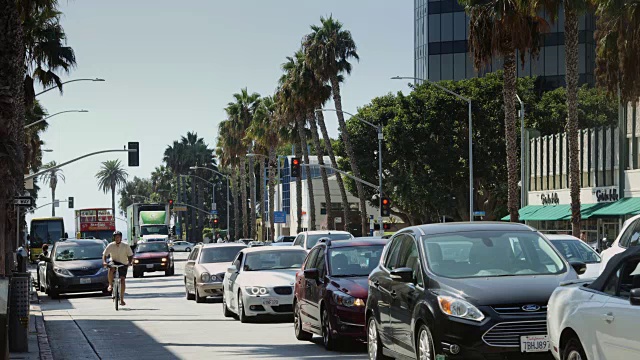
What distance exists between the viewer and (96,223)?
8038 cm

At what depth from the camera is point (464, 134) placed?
76.9 m

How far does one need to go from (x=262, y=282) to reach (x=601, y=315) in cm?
1302

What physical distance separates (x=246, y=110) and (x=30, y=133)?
73.4ft

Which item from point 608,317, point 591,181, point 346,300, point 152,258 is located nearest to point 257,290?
point 346,300

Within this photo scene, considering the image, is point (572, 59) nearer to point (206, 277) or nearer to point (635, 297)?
point (206, 277)

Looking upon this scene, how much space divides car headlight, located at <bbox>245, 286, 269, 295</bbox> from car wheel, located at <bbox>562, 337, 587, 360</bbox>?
12101mm

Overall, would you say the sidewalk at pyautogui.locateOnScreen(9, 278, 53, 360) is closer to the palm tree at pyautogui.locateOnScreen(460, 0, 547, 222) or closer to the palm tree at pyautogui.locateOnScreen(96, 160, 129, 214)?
the palm tree at pyautogui.locateOnScreen(460, 0, 547, 222)

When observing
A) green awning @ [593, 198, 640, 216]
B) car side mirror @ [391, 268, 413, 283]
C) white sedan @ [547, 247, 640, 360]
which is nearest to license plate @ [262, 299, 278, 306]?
car side mirror @ [391, 268, 413, 283]

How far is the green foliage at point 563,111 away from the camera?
7694 cm

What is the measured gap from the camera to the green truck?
75688mm

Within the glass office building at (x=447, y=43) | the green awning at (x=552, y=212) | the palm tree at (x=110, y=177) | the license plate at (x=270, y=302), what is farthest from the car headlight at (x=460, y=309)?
the palm tree at (x=110, y=177)

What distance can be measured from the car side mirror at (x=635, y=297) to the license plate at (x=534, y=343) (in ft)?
8.00

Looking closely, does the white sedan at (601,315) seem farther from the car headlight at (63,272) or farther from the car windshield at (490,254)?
the car headlight at (63,272)

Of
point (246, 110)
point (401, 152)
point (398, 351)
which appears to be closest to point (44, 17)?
point (398, 351)
